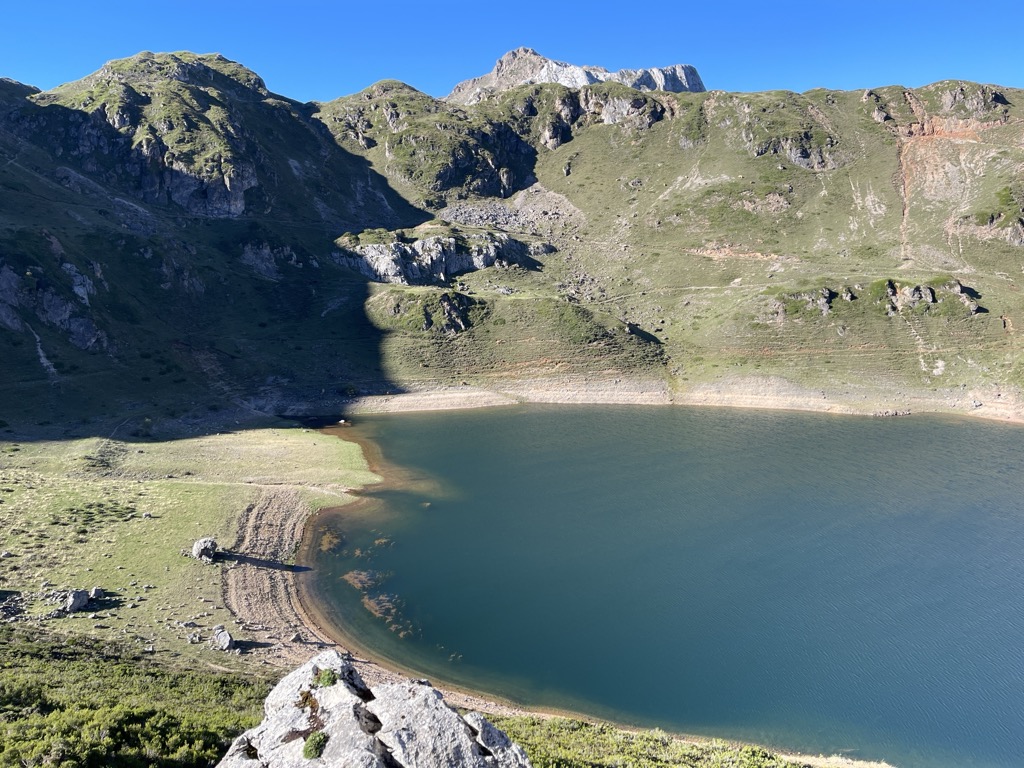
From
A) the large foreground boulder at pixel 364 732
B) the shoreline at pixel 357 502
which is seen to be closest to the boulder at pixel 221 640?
the shoreline at pixel 357 502

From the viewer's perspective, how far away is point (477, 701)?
131ft

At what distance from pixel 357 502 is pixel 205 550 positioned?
21.5 meters

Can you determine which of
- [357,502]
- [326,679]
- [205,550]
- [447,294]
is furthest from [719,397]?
[326,679]

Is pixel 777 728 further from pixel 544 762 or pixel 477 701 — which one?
A: pixel 544 762

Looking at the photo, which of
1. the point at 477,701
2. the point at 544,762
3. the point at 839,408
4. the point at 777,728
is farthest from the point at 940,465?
the point at 544,762

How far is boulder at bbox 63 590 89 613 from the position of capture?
43219mm

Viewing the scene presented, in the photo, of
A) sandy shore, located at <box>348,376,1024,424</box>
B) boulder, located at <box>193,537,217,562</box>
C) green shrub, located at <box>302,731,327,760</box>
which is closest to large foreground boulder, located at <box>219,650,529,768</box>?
green shrub, located at <box>302,731,327,760</box>

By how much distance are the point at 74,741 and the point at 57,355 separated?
112 meters

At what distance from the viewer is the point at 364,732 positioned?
17453 millimetres

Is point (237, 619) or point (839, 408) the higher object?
point (839, 408)

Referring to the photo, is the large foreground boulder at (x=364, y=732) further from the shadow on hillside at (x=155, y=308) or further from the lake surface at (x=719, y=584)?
the shadow on hillside at (x=155, y=308)

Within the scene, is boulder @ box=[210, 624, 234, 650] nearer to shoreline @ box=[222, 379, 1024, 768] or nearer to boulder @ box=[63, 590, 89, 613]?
shoreline @ box=[222, 379, 1024, 768]

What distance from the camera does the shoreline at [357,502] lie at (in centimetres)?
4106

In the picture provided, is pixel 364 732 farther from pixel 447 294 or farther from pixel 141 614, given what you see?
pixel 447 294
